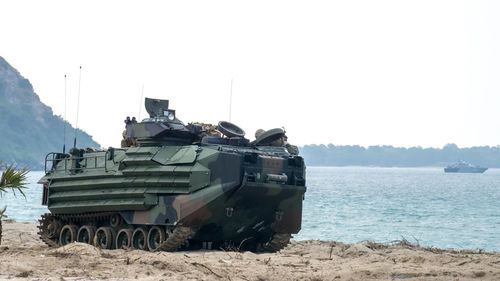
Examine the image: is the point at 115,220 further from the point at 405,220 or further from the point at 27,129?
the point at 27,129

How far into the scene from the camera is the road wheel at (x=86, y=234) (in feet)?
70.2

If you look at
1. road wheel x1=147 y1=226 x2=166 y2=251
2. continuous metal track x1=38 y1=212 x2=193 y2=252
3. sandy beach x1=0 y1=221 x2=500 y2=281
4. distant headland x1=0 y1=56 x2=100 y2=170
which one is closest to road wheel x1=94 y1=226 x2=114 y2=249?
continuous metal track x1=38 y1=212 x2=193 y2=252

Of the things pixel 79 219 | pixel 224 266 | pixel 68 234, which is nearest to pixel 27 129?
pixel 68 234

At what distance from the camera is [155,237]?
1991 centimetres

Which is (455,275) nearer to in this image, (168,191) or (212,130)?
(168,191)

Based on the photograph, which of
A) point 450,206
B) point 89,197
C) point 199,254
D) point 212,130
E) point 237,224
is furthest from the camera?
point 450,206

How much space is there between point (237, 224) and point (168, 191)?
69.3 inches

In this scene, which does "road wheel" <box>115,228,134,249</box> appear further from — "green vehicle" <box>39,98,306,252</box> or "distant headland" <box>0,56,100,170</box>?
"distant headland" <box>0,56,100,170</box>

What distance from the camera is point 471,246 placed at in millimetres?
37719

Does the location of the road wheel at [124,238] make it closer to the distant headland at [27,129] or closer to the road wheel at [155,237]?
the road wheel at [155,237]

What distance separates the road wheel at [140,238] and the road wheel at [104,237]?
2.42ft

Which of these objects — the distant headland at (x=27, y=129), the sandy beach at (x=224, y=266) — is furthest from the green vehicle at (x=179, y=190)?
the distant headland at (x=27, y=129)

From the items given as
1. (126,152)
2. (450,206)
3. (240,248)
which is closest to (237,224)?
(240,248)

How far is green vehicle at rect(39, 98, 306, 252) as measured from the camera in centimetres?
1905
